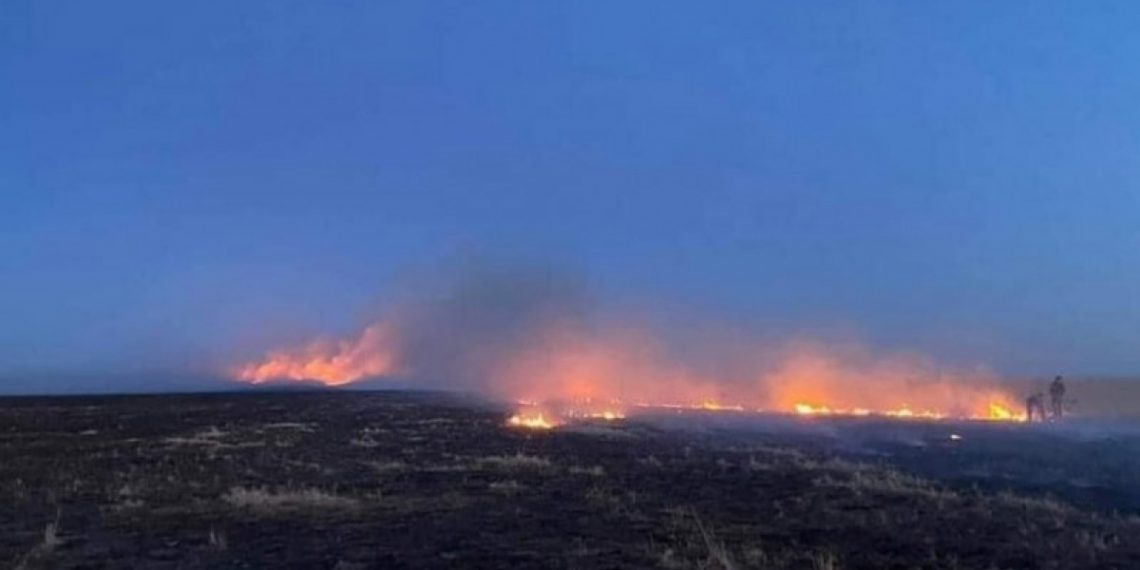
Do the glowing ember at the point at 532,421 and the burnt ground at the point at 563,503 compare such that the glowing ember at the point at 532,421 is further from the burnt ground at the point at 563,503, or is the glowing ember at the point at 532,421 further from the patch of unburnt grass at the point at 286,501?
the patch of unburnt grass at the point at 286,501

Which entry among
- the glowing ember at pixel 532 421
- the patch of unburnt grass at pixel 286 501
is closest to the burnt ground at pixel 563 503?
the patch of unburnt grass at pixel 286 501

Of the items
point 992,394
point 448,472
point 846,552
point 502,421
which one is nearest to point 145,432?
point 502,421

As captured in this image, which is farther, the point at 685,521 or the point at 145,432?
the point at 145,432

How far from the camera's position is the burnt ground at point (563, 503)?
65.0ft

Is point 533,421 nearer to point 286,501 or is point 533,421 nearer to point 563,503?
point 563,503

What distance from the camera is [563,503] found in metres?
27.3

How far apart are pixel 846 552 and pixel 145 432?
1890 inches

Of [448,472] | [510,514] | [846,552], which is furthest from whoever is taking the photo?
[448,472]

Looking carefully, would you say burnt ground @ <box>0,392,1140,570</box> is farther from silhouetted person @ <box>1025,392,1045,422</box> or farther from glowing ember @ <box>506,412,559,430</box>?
silhouetted person @ <box>1025,392,1045,422</box>

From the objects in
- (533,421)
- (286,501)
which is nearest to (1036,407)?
(533,421)

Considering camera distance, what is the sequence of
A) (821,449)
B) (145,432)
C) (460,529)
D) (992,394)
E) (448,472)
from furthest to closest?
(992,394)
(145,432)
(821,449)
(448,472)
(460,529)

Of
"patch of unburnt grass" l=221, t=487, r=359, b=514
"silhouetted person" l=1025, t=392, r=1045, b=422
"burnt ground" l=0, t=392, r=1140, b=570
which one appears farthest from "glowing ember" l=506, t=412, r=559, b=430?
"silhouetted person" l=1025, t=392, r=1045, b=422

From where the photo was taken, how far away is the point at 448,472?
35.4 metres

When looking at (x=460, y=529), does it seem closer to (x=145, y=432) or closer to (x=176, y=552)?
(x=176, y=552)
